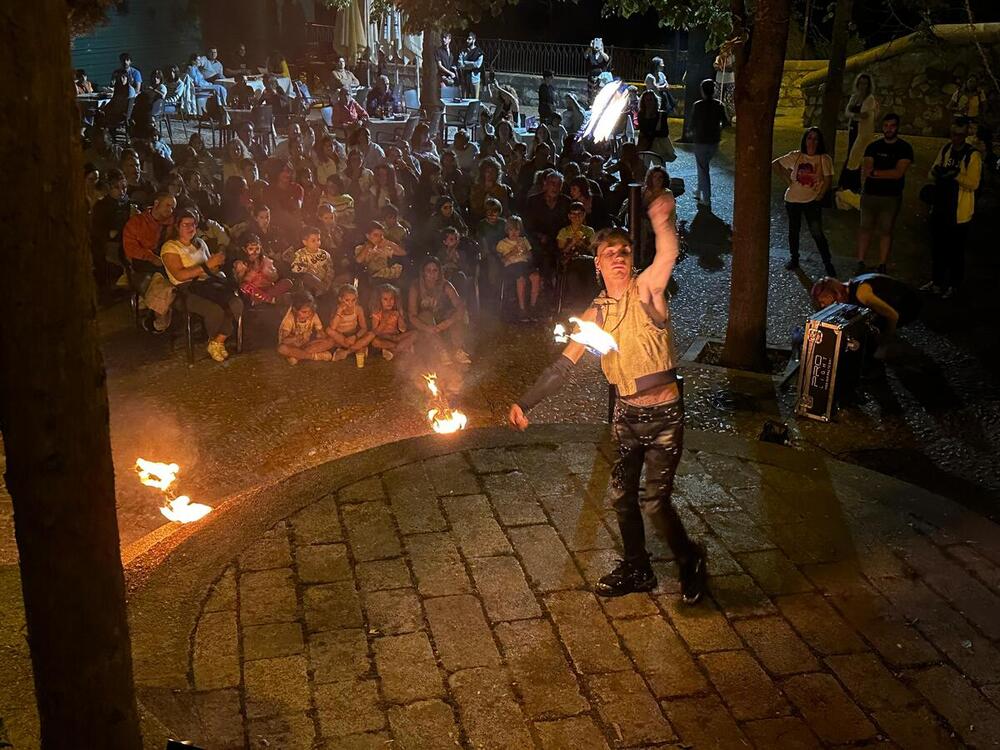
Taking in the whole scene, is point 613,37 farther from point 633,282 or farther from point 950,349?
point 633,282

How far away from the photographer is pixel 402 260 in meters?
10.9

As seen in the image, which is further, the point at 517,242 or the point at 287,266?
the point at 517,242

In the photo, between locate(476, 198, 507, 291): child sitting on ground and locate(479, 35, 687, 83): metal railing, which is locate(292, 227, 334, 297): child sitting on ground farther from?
locate(479, 35, 687, 83): metal railing

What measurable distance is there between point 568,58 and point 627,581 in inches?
1139

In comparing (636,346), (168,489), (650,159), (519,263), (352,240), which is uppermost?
(636,346)

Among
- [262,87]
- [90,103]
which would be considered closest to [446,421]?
[90,103]

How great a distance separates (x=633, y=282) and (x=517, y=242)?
19.1 ft

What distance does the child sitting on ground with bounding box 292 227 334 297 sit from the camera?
9.93 m

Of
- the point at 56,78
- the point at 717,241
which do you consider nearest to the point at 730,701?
the point at 56,78

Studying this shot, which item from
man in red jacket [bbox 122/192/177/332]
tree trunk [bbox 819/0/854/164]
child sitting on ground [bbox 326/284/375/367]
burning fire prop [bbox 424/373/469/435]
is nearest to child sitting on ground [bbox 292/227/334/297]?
child sitting on ground [bbox 326/284/375/367]

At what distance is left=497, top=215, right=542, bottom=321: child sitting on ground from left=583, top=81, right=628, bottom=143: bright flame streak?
21.0ft

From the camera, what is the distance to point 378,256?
34.0ft

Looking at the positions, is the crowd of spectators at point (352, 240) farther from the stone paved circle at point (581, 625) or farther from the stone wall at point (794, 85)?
the stone wall at point (794, 85)

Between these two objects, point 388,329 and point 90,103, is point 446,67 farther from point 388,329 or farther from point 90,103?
point 388,329
